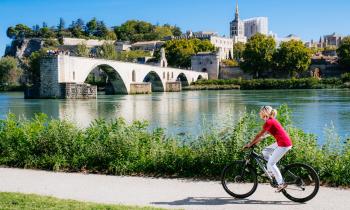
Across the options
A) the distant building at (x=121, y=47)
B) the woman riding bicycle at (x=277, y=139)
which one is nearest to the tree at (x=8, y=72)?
the distant building at (x=121, y=47)

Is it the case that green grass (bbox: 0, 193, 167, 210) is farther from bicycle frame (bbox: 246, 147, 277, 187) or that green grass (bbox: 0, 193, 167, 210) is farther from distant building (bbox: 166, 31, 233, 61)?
distant building (bbox: 166, 31, 233, 61)

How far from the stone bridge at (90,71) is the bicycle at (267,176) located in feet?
165

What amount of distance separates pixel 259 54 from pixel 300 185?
91.1 m

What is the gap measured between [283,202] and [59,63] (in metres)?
53.0

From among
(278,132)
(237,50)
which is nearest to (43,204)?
(278,132)

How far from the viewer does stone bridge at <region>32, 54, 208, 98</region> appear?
57.8 meters

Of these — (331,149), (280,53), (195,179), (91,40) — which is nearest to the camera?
(195,179)

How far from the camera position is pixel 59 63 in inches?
2292

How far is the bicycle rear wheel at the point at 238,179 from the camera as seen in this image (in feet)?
26.5

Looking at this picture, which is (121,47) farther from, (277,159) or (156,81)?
(277,159)

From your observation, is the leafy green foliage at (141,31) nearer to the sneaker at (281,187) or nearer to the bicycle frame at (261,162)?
the bicycle frame at (261,162)

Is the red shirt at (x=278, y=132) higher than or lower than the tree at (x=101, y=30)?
lower

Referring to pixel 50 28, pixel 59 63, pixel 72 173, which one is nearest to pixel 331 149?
pixel 72 173

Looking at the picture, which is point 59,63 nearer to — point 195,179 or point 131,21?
point 195,179
